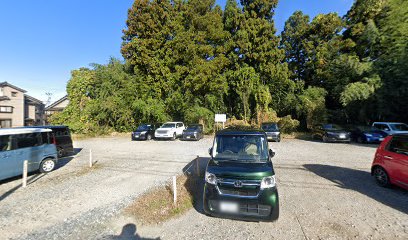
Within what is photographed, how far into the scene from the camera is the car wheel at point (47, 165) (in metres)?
8.11

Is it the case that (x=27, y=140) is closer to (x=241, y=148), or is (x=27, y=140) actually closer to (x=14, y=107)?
(x=241, y=148)

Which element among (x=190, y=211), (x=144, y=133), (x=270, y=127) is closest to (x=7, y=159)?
(x=190, y=211)

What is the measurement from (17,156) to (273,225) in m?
8.63

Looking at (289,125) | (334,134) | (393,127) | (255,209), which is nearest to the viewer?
(255,209)

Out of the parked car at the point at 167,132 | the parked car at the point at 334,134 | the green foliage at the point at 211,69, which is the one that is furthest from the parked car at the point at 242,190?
the green foliage at the point at 211,69

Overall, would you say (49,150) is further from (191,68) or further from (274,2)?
(274,2)

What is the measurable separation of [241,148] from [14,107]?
4069 centimetres

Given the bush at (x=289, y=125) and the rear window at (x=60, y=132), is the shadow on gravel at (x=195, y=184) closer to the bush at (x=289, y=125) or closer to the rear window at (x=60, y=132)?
the rear window at (x=60, y=132)

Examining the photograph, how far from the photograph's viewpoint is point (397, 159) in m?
5.45

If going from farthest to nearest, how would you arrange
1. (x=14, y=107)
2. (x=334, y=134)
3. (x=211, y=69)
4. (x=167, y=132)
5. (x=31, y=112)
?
(x=31, y=112) < (x=14, y=107) < (x=211, y=69) < (x=167, y=132) < (x=334, y=134)

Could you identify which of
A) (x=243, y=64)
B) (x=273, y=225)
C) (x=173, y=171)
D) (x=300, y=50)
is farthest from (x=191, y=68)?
(x=273, y=225)

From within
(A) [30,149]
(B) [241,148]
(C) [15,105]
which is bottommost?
(A) [30,149]

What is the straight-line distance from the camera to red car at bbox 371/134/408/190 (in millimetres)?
5273

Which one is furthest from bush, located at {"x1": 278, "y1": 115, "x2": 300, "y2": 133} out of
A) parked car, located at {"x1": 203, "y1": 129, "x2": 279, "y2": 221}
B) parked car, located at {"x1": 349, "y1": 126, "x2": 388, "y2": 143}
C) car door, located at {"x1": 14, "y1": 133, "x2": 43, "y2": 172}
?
car door, located at {"x1": 14, "y1": 133, "x2": 43, "y2": 172}
